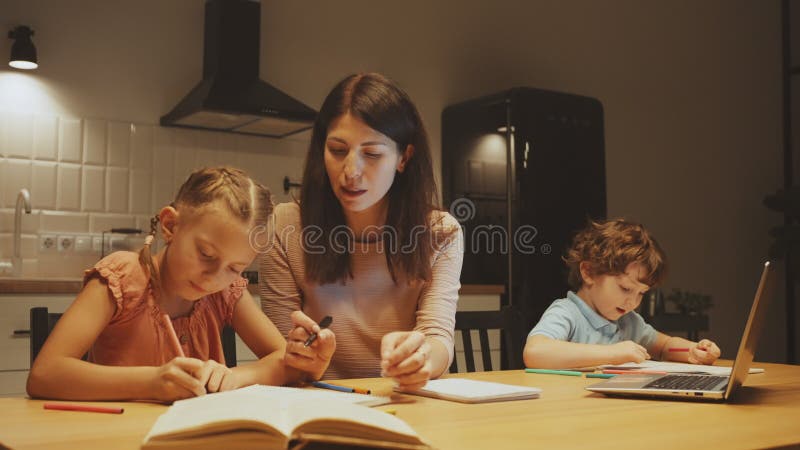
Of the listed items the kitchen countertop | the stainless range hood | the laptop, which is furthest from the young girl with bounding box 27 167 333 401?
the stainless range hood

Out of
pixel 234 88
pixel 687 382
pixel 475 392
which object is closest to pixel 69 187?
pixel 234 88

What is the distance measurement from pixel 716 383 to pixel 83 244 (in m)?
2.78

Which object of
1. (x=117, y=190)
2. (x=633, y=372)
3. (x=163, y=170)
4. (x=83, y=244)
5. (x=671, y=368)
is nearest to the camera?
(x=633, y=372)

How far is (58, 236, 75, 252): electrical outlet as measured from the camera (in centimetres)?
333

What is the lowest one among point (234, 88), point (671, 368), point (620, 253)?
point (671, 368)

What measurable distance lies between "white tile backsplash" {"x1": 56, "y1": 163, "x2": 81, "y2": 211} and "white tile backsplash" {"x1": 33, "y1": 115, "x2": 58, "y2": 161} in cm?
6

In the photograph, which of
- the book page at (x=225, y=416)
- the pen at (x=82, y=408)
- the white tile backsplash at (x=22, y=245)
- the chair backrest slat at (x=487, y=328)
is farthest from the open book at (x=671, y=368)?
the white tile backsplash at (x=22, y=245)

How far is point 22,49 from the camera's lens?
3.16m

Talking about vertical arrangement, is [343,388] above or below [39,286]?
below

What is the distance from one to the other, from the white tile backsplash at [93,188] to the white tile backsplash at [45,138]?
5.8 inches

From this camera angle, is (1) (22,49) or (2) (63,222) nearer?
(1) (22,49)

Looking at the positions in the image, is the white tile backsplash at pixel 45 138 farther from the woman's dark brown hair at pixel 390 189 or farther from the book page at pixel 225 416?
the book page at pixel 225 416

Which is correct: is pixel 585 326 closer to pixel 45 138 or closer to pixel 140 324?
pixel 140 324

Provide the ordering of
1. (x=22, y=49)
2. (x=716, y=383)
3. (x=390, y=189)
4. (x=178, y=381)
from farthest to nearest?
1. (x=22, y=49)
2. (x=390, y=189)
3. (x=716, y=383)
4. (x=178, y=381)
